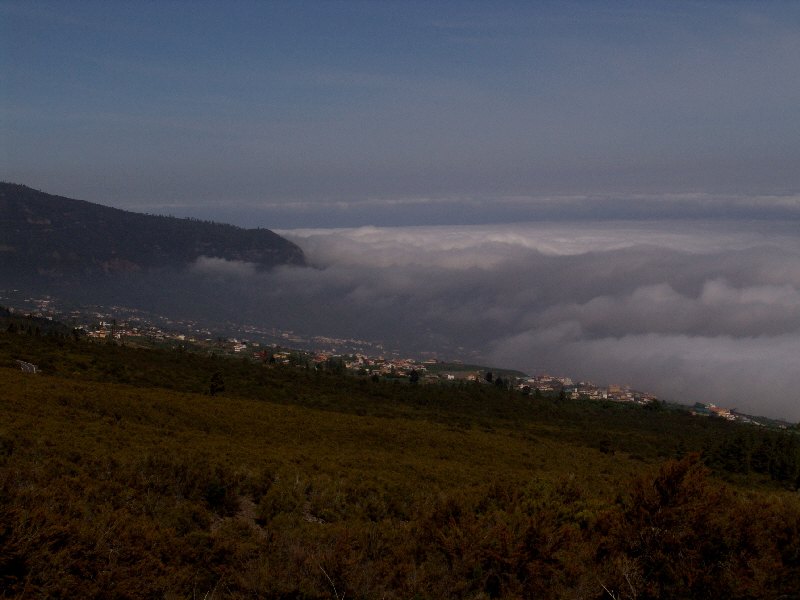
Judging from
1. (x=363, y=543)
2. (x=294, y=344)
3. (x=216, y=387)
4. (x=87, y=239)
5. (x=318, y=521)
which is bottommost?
(x=294, y=344)

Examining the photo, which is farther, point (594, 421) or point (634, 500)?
point (594, 421)

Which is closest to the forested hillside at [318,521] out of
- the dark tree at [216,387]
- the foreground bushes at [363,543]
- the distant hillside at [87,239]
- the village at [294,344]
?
the foreground bushes at [363,543]

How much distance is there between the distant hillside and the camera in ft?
478

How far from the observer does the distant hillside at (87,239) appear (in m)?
146

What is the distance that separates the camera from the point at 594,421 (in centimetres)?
4850

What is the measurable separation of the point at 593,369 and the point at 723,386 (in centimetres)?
2713

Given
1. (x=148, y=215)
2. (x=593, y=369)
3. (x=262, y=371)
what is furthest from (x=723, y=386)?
(x=148, y=215)

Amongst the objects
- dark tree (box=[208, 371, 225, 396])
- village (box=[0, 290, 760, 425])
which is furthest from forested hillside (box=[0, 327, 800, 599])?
village (box=[0, 290, 760, 425])

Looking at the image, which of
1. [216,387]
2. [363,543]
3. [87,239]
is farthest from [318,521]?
[87,239]

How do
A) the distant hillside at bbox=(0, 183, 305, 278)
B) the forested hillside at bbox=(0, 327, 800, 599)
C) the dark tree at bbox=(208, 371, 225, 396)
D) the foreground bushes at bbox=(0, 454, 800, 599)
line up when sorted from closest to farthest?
the foreground bushes at bbox=(0, 454, 800, 599)
the forested hillside at bbox=(0, 327, 800, 599)
the dark tree at bbox=(208, 371, 225, 396)
the distant hillside at bbox=(0, 183, 305, 278)

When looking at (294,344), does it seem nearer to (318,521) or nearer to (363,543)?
A: (318,521)

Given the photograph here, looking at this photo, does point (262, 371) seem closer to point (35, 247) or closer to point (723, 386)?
point (723, 386)

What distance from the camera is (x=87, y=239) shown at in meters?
160

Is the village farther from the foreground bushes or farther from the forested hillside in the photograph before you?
the foreground bushes
